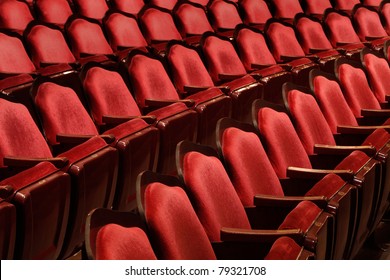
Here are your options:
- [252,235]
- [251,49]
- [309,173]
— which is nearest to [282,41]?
[251,49]

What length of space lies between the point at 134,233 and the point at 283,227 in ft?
0.32

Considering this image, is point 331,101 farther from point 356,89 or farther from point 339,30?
point 339,30

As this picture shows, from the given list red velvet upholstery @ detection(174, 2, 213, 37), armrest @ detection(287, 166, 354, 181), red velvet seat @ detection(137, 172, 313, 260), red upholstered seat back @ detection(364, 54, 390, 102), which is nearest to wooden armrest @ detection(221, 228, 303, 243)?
red velvet seat @ detection(137, 172, 313, 260)

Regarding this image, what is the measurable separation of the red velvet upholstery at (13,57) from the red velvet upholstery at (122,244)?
34cm

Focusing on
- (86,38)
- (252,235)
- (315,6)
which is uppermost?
(315,6)

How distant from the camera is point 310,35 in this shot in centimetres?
88

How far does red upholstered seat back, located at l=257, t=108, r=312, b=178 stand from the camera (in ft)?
1.44

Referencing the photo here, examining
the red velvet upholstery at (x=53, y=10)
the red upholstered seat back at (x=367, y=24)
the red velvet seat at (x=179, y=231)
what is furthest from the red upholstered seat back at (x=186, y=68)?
the red upholstered seat back at (x=367, y=24)

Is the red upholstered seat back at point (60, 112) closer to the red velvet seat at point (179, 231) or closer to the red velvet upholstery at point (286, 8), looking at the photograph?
the red velvet seat at point (179, 231)

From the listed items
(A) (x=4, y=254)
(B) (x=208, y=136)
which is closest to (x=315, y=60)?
(B) (x=208, y=136)

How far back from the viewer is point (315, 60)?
0.74 m

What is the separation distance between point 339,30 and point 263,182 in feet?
1.95

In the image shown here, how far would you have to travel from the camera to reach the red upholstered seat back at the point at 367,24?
986mm

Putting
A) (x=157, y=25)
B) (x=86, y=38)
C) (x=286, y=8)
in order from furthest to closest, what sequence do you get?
(x=286, y=8) → (x=157, y=25) → (x=86, y=38)
